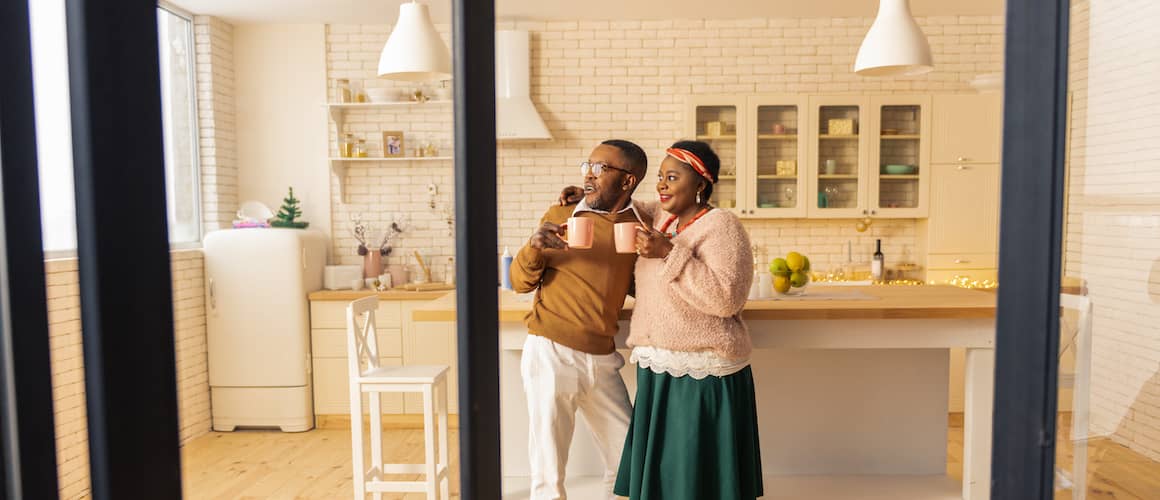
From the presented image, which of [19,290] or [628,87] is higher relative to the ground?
[628,87]

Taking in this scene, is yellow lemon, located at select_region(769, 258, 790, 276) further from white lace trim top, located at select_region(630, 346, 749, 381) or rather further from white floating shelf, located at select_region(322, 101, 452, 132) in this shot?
white floating shelf, located at select_region(322, 101, 452, 132)

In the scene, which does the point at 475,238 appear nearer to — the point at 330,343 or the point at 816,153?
the point at 330,343

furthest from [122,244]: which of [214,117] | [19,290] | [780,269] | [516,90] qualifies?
[214,117]

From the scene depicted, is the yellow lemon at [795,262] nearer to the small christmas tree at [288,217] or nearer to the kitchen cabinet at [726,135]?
the kitchen cabinet at [726,135]

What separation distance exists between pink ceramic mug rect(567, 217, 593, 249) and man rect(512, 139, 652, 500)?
228 millimetres

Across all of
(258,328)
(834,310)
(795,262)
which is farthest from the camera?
(258,328)

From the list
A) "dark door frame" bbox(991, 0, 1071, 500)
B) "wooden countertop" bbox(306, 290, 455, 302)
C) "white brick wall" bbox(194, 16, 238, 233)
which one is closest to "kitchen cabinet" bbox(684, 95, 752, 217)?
"wooden countertop" bbox(306, 290, 455, 302)

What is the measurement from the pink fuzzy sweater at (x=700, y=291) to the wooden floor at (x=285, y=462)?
145cm

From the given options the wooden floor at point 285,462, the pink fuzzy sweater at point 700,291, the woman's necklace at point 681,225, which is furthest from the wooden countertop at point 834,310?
the wooden floor at point 285,462

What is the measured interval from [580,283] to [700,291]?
42cm

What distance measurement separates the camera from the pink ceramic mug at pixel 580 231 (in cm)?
183

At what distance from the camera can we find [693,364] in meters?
2.11

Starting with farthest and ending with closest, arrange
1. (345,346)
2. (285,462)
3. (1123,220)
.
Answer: (345,346), (285,462), (1123,220)

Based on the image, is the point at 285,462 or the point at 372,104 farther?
the point at 372,104
